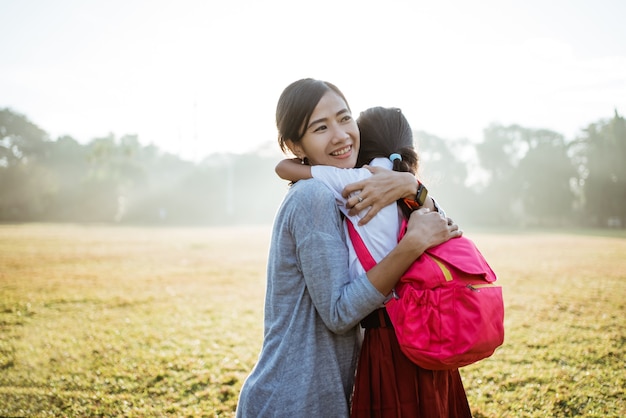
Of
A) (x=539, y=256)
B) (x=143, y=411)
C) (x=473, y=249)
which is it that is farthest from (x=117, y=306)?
(x=539, y=256)

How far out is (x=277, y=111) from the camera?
1.79 m

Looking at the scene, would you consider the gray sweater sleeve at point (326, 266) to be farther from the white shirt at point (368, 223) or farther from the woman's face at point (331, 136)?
the woman's face at point (331, 136)

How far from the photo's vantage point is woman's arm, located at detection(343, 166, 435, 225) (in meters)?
1.55

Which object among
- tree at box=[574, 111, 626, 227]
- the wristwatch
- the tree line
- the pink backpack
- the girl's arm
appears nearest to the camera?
the pink backpack

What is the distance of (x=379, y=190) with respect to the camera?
1562mm

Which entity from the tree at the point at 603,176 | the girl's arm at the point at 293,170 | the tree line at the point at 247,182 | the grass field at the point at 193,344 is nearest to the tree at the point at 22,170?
the tree line at the point at 247,182

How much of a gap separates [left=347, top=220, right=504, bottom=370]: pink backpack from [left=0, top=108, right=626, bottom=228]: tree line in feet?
136

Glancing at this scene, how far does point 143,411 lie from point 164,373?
90 cm

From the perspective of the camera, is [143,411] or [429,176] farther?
[143,411]

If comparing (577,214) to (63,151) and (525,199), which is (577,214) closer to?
(525,199)

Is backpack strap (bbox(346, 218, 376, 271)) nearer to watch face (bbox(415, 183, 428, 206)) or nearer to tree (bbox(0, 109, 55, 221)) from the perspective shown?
watch face (bbox(415, 183, 428, 206))

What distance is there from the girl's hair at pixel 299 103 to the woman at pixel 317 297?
0.31 metres

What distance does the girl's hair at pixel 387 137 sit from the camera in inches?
76.2

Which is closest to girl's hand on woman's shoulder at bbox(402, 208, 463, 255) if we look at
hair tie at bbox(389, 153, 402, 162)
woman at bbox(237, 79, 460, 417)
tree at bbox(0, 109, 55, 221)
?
woman at bbox(237, 79, 460, 417)
